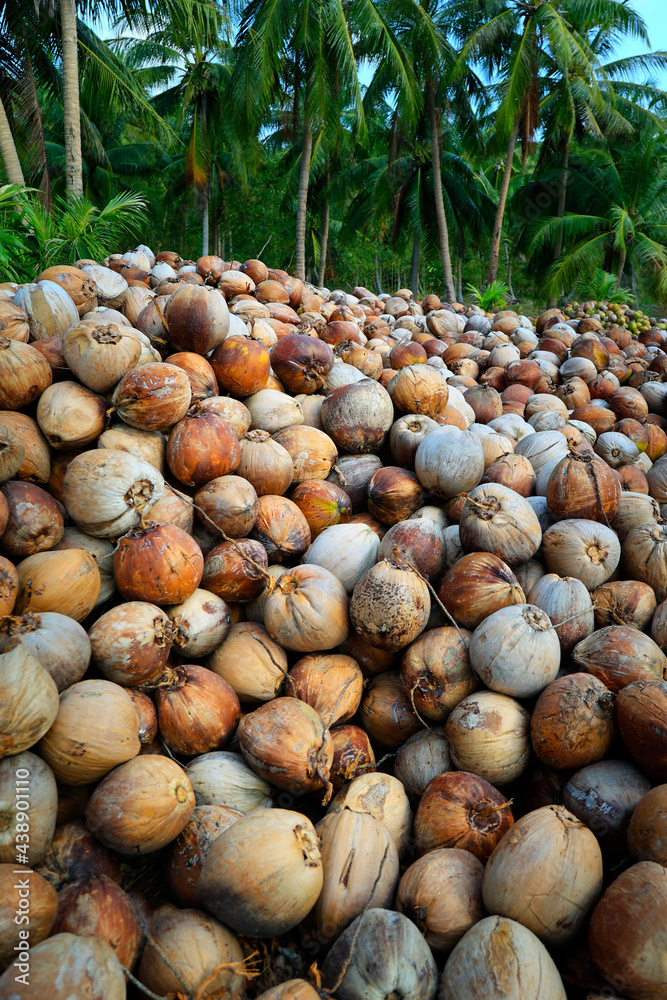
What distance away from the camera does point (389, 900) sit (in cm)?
209

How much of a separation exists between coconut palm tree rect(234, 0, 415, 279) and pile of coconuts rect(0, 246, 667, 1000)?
14.5 m

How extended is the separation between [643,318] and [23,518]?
10.8 meters

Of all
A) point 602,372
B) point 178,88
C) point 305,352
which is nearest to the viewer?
point 305,352

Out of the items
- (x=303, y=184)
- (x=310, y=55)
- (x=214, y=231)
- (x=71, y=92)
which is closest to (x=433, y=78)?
(x=310, y=55)

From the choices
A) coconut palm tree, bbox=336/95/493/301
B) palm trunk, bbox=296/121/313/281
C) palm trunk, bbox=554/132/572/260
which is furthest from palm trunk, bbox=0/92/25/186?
palm trunk, bbox=554/132/572/260

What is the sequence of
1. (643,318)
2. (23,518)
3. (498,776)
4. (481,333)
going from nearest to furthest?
(498,776) < (23,518) < (481,333) < (643,318)

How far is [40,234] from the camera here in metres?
7.12

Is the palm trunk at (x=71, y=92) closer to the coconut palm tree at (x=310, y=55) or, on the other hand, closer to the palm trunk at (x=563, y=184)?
the coconut palm tree at (x=310, y=55)

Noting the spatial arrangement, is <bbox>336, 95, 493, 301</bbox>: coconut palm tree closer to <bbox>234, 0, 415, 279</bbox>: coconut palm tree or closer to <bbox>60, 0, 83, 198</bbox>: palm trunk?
<bbox>234, 0, 415, 279</bbox>: coconut palm tree

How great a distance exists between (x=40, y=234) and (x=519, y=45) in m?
18.2

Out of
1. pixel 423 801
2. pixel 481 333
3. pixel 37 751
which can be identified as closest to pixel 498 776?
pixel 423 801

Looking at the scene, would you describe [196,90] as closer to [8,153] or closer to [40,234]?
[8,153]

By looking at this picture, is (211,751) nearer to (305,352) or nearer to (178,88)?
(305,352)

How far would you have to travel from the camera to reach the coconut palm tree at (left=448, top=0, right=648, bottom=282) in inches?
712
